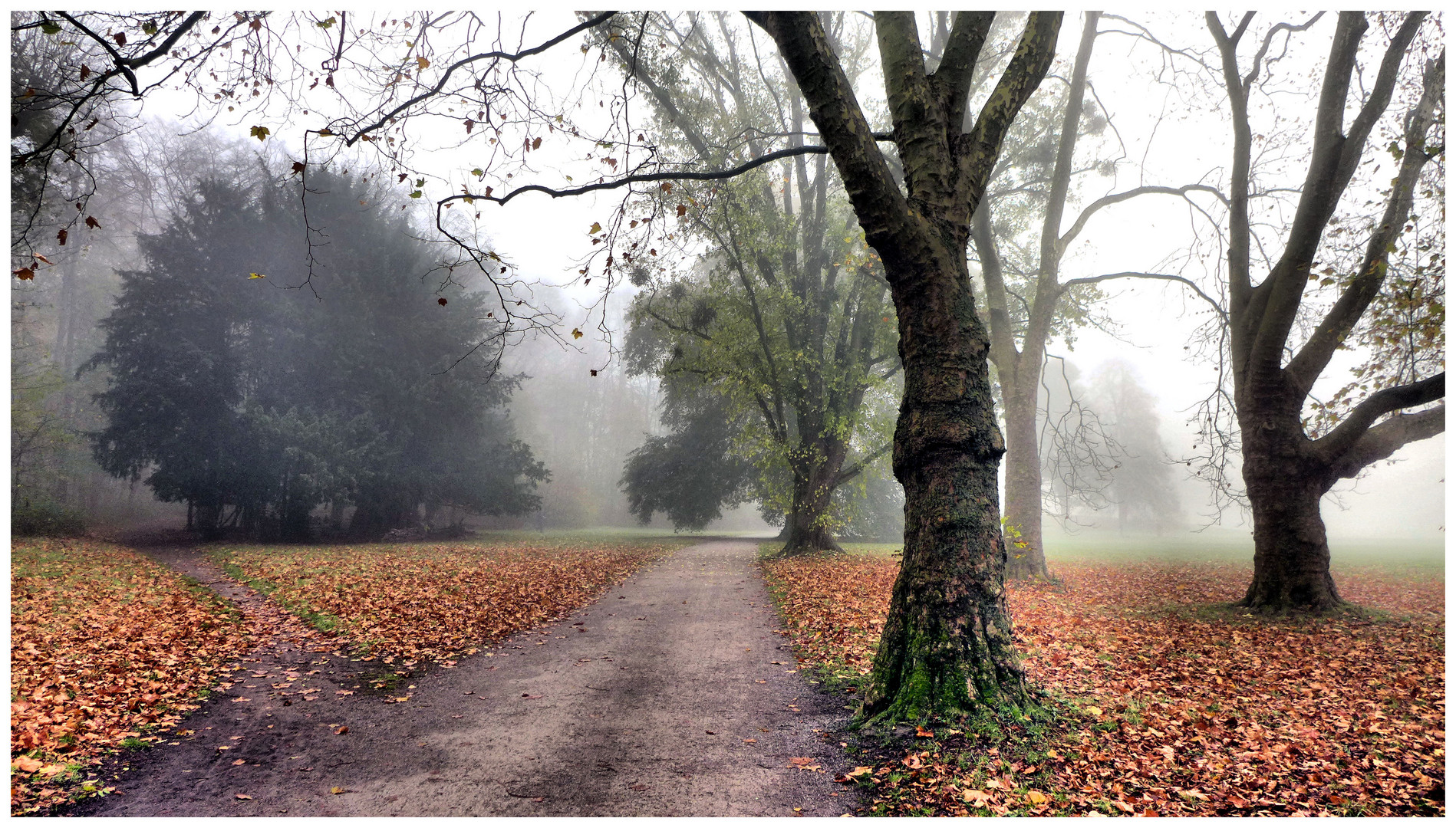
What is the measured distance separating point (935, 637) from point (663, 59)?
15932 mm

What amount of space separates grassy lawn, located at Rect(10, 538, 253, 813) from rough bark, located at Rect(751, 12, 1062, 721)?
506 cm

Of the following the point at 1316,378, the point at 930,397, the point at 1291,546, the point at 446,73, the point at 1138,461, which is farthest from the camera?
the point at 1138,461

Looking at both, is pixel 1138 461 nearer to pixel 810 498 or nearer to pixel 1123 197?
pixel 810 498

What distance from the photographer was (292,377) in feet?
75.4

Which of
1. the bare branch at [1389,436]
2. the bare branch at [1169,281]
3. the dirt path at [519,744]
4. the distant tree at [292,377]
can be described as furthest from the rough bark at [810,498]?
the distant tree at [292,377]

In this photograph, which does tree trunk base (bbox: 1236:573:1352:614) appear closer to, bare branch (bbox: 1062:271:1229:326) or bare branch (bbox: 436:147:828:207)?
bare branch (bbox: 1062:271:1229:326)

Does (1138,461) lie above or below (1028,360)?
below

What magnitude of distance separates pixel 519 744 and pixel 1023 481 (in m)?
11.3

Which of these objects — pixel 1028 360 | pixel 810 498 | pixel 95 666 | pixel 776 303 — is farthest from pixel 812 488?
pixel 95 666

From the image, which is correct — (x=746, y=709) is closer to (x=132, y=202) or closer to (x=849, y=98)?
(x=849, y=98)

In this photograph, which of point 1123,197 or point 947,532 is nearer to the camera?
point 947,532

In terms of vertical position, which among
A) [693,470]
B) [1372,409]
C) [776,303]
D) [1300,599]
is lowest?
[1300,599]

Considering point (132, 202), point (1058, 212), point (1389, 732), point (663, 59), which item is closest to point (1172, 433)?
point (1058, 212)

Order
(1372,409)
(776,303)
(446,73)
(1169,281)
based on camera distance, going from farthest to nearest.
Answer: (776,303) → (1169,281) → (1372,409) → (446,73)
